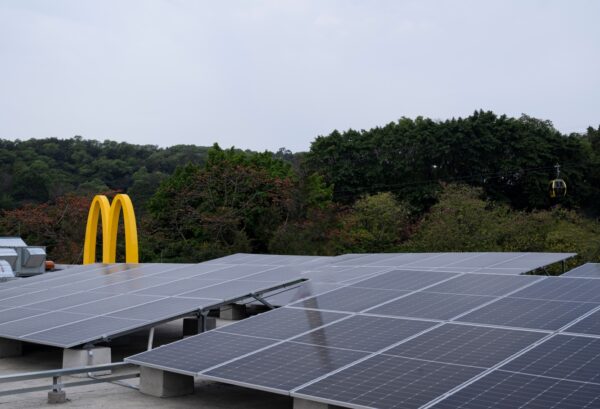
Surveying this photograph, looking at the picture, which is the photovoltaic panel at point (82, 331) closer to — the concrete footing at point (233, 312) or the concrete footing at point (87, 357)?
the concrete footing at point (87, 357)

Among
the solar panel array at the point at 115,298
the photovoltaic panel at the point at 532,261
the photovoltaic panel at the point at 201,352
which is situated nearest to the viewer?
the photovoltaic panel at the point at 201,352

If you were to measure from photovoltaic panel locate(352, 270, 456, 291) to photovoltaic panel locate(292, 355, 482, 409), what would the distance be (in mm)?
4055

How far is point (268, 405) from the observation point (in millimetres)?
11016

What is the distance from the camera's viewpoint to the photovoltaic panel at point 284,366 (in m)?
8.98

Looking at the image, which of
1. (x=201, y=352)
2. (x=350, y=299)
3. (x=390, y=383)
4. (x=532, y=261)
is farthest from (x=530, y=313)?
(x=532, y=261)

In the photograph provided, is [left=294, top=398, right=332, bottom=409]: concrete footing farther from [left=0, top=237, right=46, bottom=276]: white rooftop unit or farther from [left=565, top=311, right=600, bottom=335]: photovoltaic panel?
[left=0, top=237, right=46, bottom=276]: white rooftop unit

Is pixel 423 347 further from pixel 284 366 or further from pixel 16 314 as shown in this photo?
pixel 16 314

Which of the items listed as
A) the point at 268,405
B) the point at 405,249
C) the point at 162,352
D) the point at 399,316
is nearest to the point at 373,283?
the point at 399,316

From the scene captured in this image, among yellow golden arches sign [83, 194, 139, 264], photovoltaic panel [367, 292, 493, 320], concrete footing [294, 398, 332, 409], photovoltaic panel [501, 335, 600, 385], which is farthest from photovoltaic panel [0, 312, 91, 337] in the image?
yellow golden arches sign [83, 194, 139, 264]

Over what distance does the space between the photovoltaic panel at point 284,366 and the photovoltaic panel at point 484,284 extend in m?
3.27

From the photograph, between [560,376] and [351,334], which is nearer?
[560,376]

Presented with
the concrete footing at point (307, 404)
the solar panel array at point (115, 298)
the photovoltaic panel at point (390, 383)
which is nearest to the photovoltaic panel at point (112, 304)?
the solar panel array at point (115, 298)

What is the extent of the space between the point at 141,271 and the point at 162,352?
9963mm

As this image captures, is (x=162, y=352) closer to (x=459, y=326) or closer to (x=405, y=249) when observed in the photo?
(x=459, y=326)
